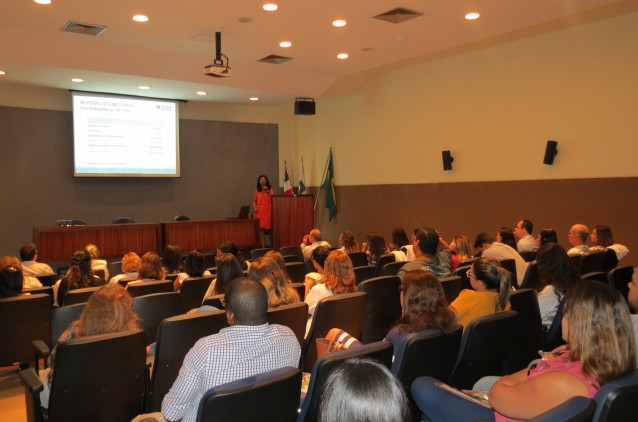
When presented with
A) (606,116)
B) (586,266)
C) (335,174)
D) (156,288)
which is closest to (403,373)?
(156,288)

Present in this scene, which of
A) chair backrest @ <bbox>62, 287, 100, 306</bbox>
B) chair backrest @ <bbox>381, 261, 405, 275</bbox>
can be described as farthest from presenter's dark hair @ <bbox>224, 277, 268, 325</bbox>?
chair backrest @ <bbox>381, 261, 405, 275</bbox>

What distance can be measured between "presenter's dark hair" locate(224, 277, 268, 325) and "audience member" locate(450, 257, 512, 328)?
1.49 m

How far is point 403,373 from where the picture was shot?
8.96ft

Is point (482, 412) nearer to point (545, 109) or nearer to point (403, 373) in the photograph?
point (403, 373)

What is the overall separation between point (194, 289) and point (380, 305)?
167cm

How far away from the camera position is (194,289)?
497 centimetres

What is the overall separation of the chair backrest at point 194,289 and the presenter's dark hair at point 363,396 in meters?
3.80

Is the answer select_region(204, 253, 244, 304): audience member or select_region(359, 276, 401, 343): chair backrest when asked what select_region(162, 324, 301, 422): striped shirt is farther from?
select_region(359, 276, 401, 343): chair backrest

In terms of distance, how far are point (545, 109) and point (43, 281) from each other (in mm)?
7597

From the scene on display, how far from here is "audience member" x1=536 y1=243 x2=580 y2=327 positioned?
4133 mm

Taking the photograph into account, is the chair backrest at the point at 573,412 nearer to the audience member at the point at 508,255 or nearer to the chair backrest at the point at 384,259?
the audience member at the point at 508,255

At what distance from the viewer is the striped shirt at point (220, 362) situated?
7.51 feet

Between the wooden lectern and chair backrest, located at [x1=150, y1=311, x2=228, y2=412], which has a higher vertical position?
the wooden lectern

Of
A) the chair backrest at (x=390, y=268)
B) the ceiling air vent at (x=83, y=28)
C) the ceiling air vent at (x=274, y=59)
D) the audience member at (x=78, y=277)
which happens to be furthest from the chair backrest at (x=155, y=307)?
the ceiling air vent at (x=274, y=59)
